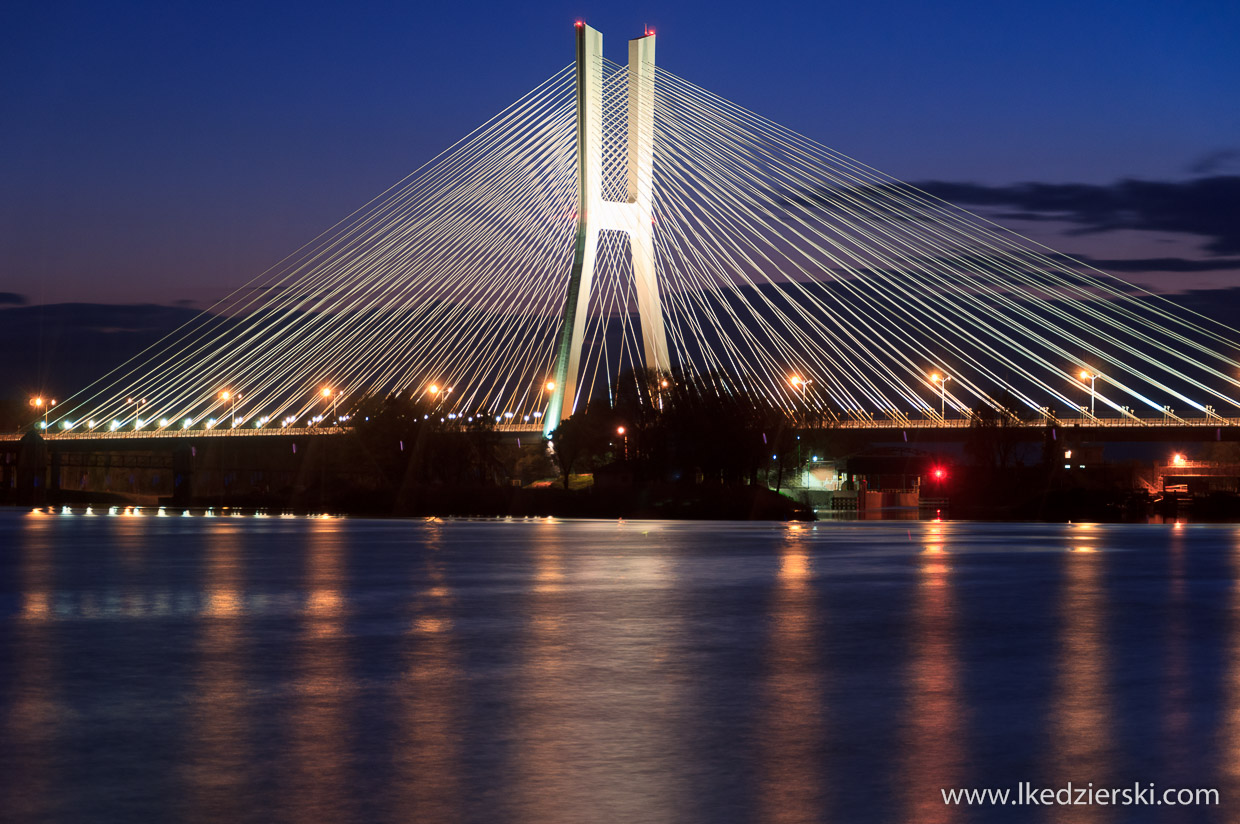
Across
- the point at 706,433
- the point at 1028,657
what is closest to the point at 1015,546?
Answer: the point at 1028,657

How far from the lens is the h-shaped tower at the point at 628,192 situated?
50.1m

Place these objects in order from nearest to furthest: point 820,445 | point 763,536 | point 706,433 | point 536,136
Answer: point 763,536 → point 536,136 → point 706,433 → point 820,445

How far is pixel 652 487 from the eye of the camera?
55.8 meters

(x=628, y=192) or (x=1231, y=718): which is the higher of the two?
(x=628, y=192)

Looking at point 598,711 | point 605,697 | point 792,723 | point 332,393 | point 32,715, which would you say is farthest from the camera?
point 332,393

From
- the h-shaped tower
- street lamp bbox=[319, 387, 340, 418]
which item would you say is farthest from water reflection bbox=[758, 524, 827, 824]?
street lamp bbox=[319, 387, 340, 418]

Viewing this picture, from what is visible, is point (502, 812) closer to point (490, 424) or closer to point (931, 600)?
point (931, 600)

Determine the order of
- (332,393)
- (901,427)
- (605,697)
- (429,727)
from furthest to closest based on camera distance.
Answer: (332,393)
(901,427)
(605,697)
(429,727)

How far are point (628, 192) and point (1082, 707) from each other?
4496 cm

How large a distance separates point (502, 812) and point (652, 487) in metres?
50.5

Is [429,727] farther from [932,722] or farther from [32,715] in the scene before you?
[932,722]

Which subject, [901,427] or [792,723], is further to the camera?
[901,427]

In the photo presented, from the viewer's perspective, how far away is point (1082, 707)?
748cm

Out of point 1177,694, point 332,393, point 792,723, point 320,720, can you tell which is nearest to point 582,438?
point 332,393
